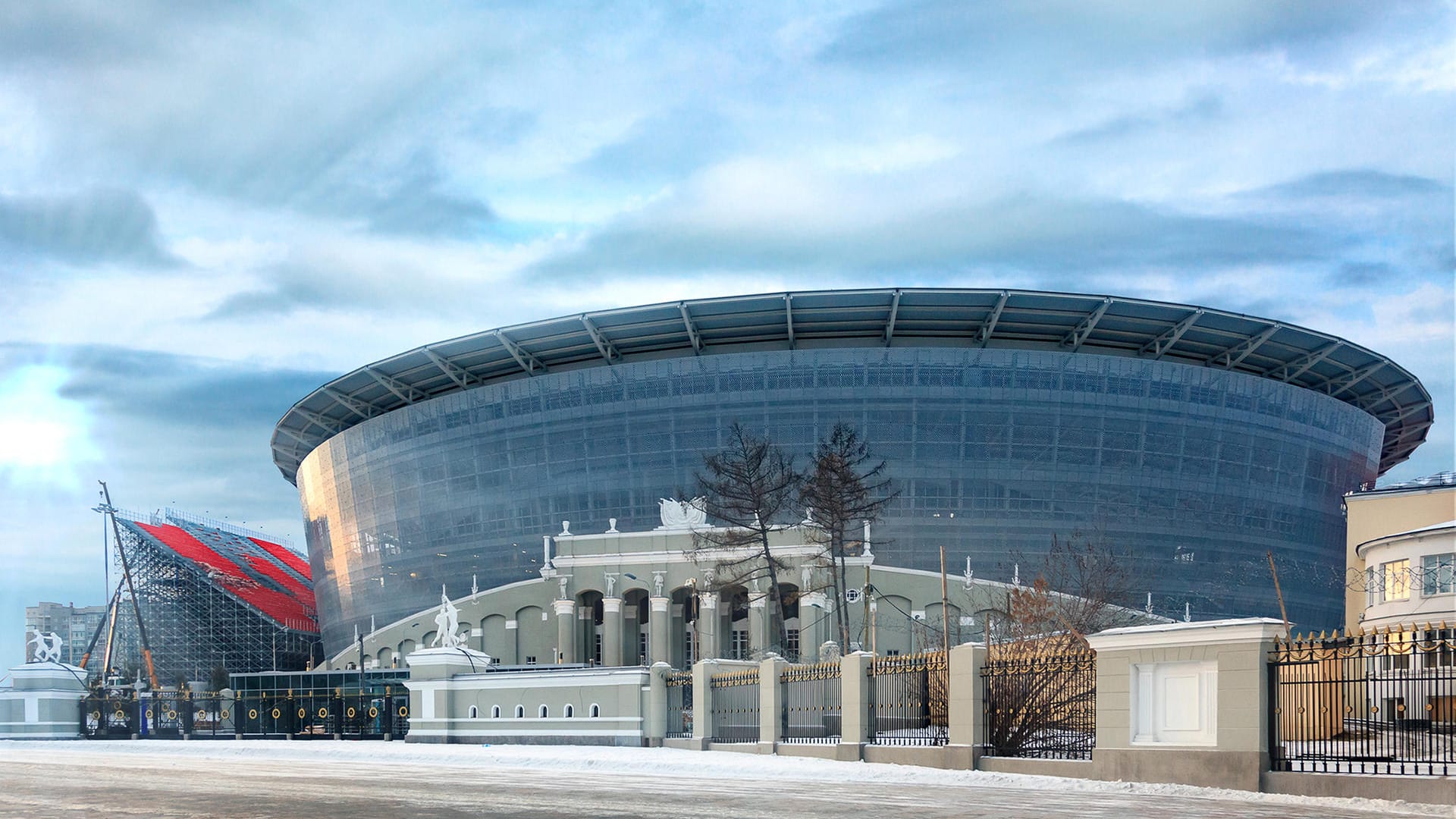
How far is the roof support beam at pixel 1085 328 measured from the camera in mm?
86331

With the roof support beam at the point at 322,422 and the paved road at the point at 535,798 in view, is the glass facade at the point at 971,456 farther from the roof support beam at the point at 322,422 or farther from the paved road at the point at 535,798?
the paved road at the point at 535,798

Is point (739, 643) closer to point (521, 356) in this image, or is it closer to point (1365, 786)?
point (521, 356)

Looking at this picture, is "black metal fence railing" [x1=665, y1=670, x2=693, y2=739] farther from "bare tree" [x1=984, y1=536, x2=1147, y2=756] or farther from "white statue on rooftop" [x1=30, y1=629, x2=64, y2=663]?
"white statue on rooftop" [x1=30, y1=629, x2=64, y2=663]

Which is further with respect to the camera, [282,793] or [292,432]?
[292,432]

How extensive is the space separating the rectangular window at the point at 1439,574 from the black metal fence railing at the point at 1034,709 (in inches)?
749

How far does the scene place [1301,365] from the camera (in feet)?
310

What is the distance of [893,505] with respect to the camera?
8831 centimetres

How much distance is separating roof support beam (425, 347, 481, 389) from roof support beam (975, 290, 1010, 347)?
35.6m

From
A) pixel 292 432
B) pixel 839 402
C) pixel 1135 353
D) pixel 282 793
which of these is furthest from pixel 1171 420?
pixel 282 793

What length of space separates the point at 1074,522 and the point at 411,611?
48.4 metres

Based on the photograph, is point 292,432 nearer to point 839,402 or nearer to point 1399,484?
point 839,402

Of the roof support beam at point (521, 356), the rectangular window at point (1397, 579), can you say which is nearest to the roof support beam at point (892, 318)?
the roof support beam at point (521, 356)

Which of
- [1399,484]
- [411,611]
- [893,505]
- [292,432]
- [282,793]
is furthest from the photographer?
[292,432]

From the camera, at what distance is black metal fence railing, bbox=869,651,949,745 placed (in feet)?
104
